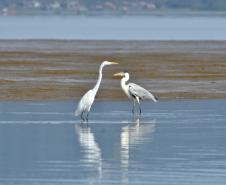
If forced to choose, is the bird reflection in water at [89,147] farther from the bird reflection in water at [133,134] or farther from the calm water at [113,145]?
the bird reflection in water at [133,134]

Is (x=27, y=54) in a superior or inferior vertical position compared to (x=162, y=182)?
inferior

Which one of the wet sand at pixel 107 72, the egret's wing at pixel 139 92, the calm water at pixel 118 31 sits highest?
the egret's wing at pixel 139 92

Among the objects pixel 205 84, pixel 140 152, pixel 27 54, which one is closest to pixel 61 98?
pixel 205 84

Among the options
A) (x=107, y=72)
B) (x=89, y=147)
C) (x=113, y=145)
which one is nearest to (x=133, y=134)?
(x=113, y=145)

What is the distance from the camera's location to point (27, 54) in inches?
1774

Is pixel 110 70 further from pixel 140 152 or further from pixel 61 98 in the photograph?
pixel 140 152

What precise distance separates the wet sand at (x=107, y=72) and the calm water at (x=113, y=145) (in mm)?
2348

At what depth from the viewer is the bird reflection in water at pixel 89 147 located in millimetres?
16797

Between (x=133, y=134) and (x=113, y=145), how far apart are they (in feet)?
5.20

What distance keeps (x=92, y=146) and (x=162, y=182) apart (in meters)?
3.72

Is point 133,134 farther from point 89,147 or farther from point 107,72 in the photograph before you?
point 107,72

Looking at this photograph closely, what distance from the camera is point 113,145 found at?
18.9m

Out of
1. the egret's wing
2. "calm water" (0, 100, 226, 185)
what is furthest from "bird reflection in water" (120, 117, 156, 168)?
the egret's wing

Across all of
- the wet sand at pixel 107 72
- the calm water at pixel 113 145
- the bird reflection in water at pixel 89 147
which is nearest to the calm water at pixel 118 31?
the wet sand at pixel 107 72
